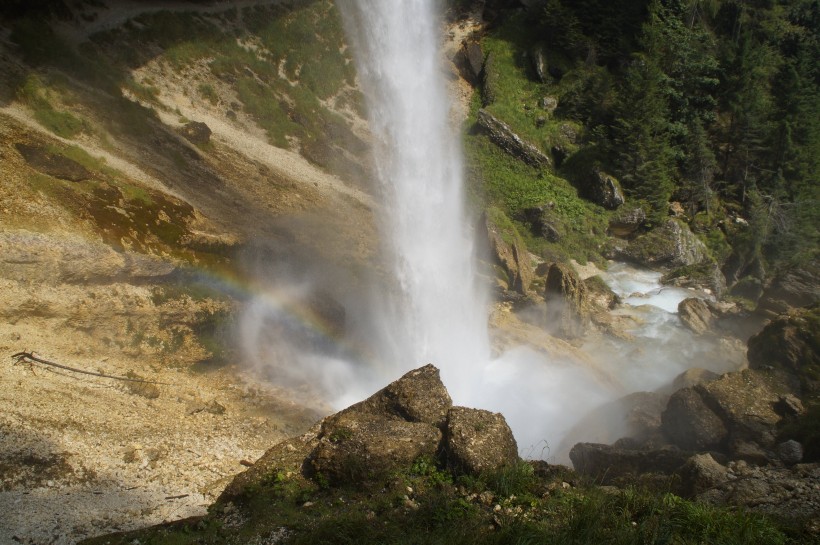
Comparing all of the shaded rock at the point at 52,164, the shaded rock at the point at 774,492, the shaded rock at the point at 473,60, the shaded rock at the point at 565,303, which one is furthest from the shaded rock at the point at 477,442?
the shaded rock at the point at 473,60

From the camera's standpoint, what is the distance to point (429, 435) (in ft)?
32.2

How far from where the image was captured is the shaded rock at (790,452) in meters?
11.4

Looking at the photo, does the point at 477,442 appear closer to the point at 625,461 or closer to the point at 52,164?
the point at 625,461

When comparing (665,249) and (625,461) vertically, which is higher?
(665,249)

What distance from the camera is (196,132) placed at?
24.7 m

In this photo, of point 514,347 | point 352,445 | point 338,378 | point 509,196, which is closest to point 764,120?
point 509,196

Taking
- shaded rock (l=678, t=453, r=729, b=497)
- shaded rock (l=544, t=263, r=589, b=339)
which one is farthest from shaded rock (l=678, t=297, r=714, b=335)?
shaded rock (l=678, t=453, r=729, b=497)

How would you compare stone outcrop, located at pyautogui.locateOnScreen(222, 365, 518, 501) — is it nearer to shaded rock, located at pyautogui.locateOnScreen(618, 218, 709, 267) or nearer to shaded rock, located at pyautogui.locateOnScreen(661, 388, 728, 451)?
shaded rock, located at pyautogui.locateOnScreen(661, 388, 728, 451)

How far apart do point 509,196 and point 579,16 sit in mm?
20634

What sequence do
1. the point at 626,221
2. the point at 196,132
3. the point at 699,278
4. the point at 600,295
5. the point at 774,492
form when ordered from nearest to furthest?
the point at 774,492 < the point at 196,132 < the point at 600,295 < the point at 699,278 < the point at 626,221

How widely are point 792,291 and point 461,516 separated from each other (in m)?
26.6

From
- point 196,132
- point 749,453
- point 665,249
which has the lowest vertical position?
point 749,453

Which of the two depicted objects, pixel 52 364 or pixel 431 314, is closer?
pixel 52 364

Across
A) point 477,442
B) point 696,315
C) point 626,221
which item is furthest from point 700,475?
point 626,221
